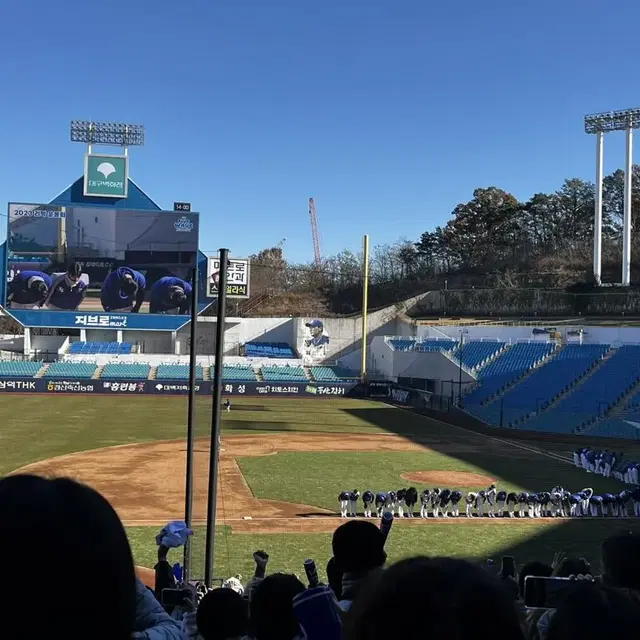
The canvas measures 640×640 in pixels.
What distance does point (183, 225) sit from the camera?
57.2 metres

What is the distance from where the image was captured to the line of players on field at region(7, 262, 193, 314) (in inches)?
2211

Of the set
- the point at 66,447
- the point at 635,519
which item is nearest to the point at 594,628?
the point at 635,519

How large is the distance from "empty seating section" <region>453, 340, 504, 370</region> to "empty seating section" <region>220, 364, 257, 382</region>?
16.9 m

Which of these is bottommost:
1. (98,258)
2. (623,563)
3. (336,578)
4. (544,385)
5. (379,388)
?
(379,388)

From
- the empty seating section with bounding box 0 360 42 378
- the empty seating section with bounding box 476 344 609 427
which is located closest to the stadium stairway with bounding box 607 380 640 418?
the empty seating section with bounding box 476 344 609 427

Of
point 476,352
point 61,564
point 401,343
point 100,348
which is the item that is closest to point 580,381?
point 476,352

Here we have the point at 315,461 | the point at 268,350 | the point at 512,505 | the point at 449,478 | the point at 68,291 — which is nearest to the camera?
the point at 512,505

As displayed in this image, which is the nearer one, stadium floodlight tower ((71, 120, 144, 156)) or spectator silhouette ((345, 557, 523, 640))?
spectator silhouette ((345, 557, 523, 640))

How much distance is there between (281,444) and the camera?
30.4m

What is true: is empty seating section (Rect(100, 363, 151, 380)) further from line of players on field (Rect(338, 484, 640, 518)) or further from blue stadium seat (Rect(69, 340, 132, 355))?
line of players on field (Rect(338, 484, 640, 518))

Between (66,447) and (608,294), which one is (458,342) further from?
(66,447)

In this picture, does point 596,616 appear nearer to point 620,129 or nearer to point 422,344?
point 422,344

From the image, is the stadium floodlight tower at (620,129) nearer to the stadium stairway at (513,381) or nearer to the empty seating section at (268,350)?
the stadium stairway at (513,381)

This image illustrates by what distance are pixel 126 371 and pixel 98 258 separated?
31.8ft
